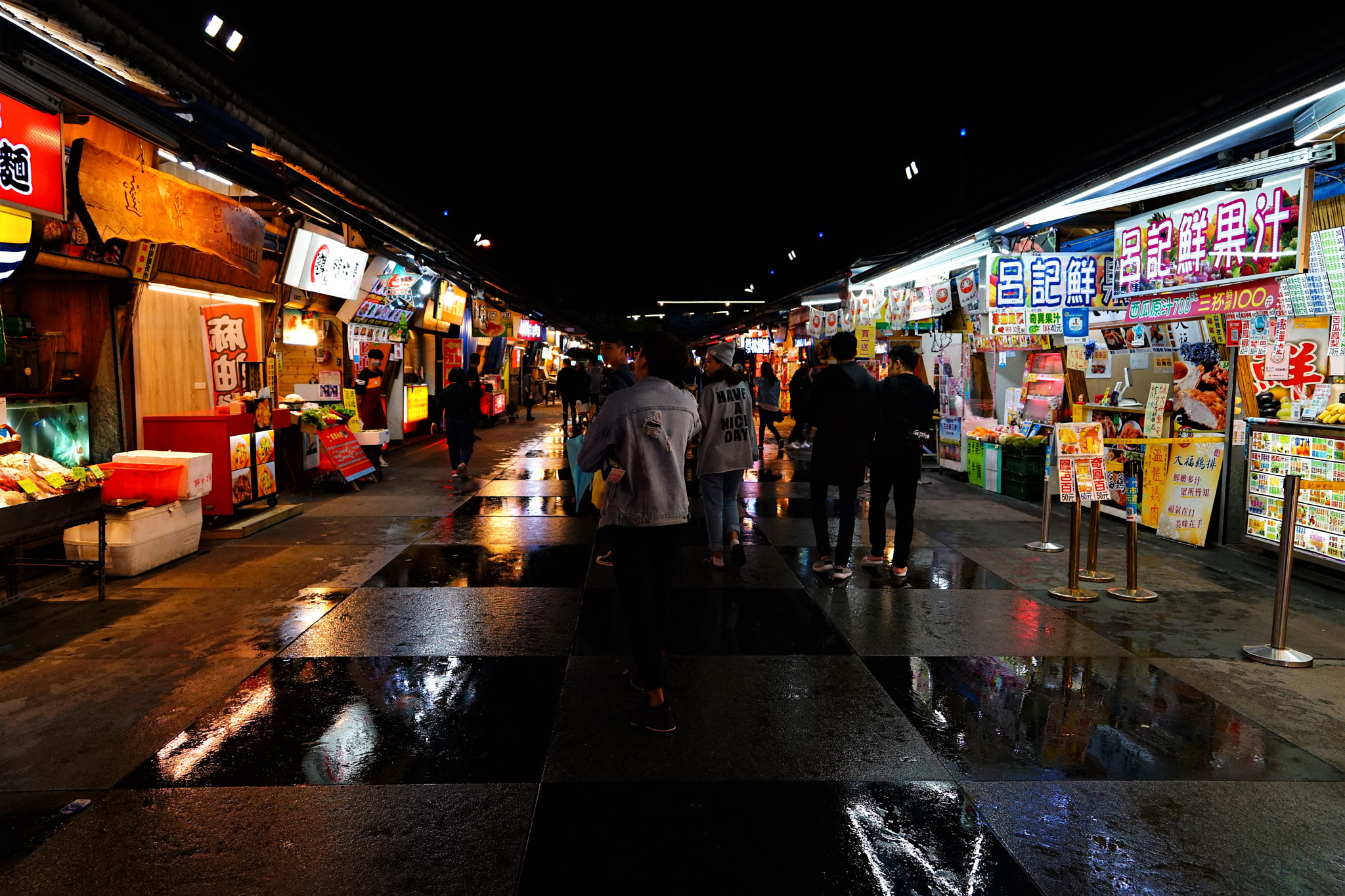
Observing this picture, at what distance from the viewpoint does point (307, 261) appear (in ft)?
38.0

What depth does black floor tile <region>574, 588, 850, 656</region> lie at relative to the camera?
218 inches

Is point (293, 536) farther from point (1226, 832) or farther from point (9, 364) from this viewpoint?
point (1226, 832)

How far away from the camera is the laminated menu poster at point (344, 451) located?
39.6 ft

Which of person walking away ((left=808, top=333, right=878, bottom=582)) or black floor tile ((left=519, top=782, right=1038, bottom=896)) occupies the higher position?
person walking away ((left=808, top=333, right=878, bottom=582))

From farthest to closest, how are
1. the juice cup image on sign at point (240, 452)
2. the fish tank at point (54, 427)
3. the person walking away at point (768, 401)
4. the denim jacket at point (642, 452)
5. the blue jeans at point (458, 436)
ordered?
the person walking away at point (768, 401) → the blue jeans at point (458, 436) → the juice cup image on sign at point (240, 452) → the fish tank at point (54, 427) → the denim jacket at point (642, 452)

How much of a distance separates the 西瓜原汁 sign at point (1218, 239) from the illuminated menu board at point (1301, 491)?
1.74 metres

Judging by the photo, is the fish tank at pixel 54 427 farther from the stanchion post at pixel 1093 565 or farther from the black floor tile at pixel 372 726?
the stanchion post at pixel 1093 565

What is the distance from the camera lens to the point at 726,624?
6.04m

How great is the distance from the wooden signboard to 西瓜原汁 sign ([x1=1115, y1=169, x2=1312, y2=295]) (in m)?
10.3

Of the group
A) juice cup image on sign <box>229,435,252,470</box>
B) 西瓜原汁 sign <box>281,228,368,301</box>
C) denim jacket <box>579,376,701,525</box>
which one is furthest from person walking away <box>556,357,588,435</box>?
denim jacket <box>579,376,701,525</box>

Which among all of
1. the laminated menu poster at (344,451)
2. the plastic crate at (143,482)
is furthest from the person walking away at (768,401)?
the plastic crate at (143,482)

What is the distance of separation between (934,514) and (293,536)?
8.10 m

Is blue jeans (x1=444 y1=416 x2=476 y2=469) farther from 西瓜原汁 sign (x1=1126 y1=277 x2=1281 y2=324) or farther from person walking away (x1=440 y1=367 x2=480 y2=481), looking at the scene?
西瓜原汁 sign (x1=1126 y1=277 x2=1281 y2=324)

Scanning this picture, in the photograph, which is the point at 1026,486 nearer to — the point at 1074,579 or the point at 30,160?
the point at 1074,579
